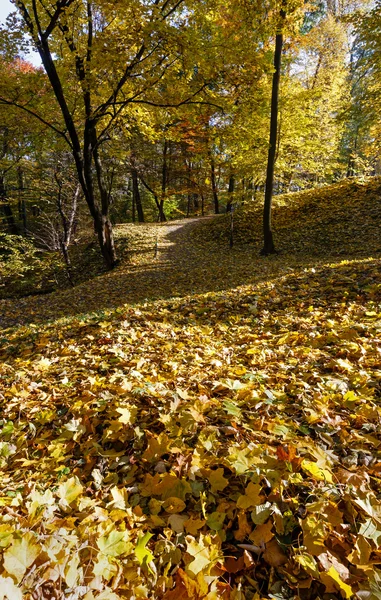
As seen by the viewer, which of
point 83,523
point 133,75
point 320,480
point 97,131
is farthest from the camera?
point 97,131

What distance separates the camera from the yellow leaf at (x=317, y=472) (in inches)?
65.5

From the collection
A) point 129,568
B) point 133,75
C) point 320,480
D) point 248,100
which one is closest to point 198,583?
point 129,568

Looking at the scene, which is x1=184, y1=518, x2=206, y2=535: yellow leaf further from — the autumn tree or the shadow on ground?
the autumn tree

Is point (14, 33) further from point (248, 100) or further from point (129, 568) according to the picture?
point (129, 568)

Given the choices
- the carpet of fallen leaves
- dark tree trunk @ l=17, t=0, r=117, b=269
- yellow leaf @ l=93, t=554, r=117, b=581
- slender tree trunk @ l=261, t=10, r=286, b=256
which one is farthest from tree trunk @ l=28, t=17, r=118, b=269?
yellow leaf @ l=93, t=554, r=117, b=581

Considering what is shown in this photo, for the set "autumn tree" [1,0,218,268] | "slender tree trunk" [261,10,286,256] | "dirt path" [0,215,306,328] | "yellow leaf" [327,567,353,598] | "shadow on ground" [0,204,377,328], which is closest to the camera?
"yellow leaf" [327,567,353,598]

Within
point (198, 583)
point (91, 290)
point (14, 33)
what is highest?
point (14, 33)

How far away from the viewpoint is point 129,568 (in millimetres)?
1345

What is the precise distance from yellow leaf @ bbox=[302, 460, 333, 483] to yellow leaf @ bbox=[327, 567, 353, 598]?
1.48ft

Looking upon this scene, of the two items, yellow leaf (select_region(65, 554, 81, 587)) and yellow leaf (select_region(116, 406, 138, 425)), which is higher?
yellow leaf (select_region(65, 554, 81, 587))

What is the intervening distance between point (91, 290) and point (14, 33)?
22.8ft

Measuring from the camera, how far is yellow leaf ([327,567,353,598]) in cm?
117

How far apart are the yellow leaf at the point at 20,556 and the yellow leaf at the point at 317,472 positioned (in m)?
1.32

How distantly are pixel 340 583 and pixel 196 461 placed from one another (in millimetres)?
889
